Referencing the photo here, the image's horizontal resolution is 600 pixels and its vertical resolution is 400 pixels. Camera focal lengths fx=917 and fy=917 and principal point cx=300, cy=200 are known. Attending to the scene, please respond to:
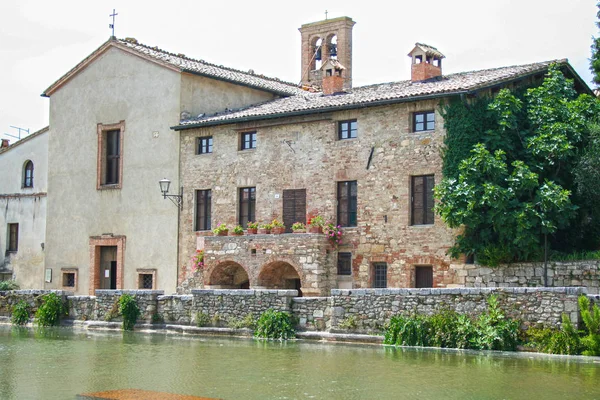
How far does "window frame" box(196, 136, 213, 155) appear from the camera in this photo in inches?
1324

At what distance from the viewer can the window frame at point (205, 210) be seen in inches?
1316

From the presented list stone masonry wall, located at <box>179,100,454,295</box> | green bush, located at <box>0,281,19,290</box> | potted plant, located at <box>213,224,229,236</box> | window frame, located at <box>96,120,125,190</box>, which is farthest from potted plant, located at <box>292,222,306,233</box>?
green bush, located at <box>0,281,19,290</box>

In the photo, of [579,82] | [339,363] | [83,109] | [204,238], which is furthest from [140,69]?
[339,363]

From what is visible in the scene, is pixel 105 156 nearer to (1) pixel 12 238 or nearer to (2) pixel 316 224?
(1) pixel 12 238

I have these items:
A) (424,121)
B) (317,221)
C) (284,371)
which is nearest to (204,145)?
(317,221)

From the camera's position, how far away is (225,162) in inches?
1297

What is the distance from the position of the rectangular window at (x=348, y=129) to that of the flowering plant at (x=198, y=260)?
260 inches

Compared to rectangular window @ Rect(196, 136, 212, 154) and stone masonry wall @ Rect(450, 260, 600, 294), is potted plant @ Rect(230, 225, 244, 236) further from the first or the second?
stone masonry wall @ Rect(450, 260, 600, 294)

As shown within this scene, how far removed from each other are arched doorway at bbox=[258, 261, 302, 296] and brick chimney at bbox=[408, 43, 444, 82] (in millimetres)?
7771

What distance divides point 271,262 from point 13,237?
1737cm

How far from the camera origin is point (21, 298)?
3194 centimetres

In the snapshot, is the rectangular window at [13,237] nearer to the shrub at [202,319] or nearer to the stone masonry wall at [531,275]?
the shrub at [202,319]

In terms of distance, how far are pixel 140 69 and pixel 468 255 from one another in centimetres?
1564

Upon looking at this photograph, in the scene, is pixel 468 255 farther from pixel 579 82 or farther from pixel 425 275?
pixel 579 82
